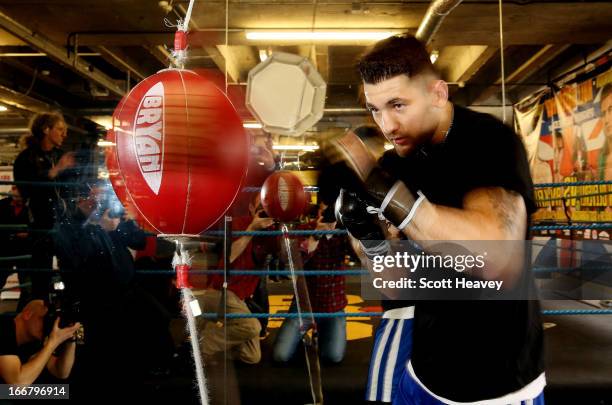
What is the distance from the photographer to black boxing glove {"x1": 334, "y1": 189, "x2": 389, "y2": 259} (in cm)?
126

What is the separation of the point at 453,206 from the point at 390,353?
580mm

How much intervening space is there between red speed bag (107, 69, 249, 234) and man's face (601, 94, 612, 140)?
14.2 ft

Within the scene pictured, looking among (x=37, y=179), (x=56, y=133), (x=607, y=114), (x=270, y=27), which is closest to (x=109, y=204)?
(x=37, y=179)

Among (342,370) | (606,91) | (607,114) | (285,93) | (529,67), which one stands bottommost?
(342,370)

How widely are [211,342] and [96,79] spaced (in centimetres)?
449

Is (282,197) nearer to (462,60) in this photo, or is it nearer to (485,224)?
(485,224)

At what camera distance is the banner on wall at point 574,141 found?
165 inches

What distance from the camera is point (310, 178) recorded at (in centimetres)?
266

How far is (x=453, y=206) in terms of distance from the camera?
3.37ft

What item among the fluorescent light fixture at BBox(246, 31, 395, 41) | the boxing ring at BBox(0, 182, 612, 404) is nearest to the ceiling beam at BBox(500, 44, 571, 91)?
the fluorescent light fixture at BBox(246, 31, 395, 41)

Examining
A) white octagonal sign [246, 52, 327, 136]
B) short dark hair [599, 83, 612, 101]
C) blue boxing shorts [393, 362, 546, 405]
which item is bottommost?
blue boxing shorts [393, 362, 546, 405]

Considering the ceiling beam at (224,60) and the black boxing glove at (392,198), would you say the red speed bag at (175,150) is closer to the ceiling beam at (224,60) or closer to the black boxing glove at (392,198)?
the black boxing glove at (392,198)

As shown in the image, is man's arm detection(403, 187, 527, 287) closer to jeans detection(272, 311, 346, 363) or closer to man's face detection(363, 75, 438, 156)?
man's face detection(363, 75, 438, 156)

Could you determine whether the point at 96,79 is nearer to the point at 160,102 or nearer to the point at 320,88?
the point at 320,88
